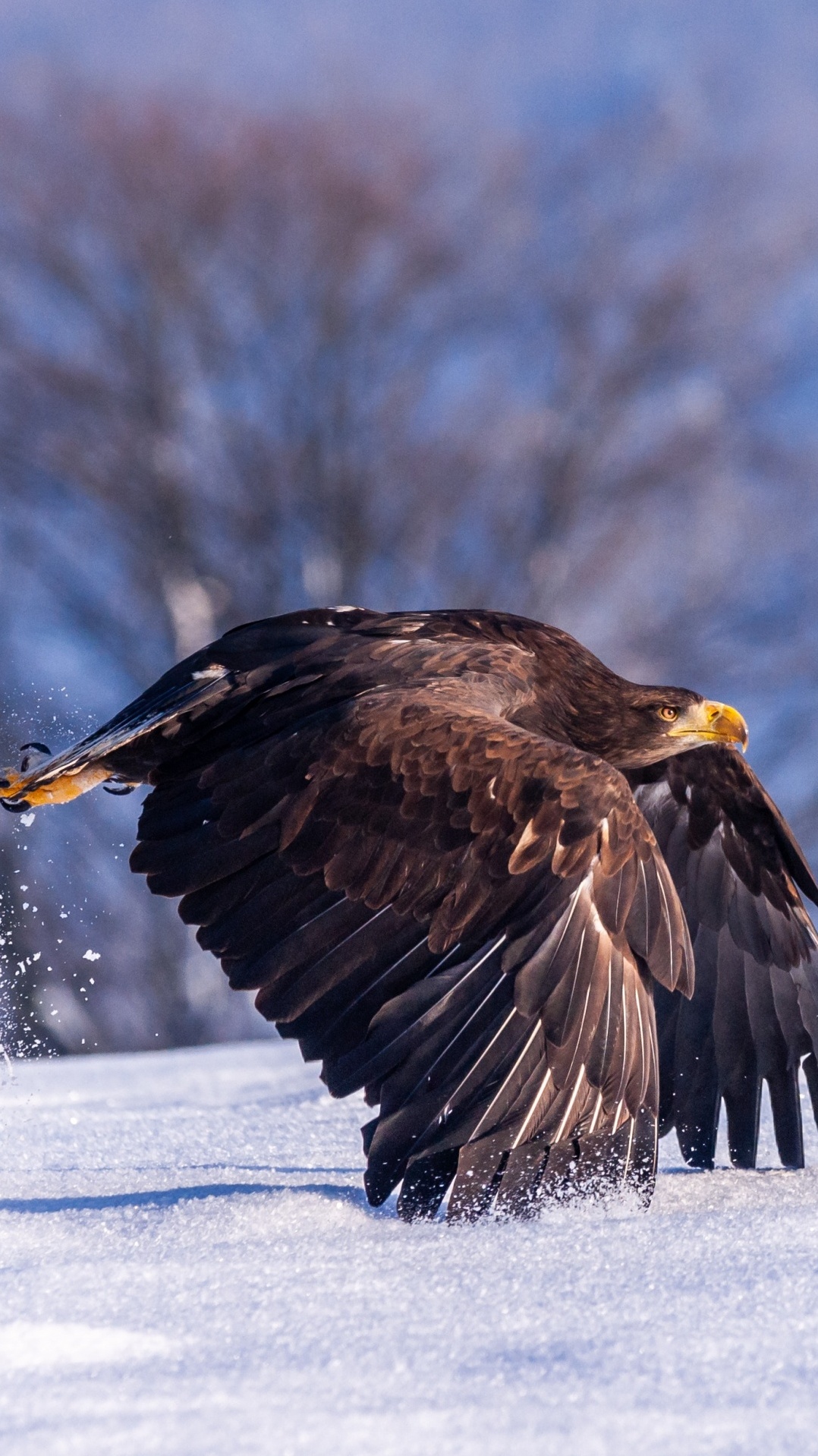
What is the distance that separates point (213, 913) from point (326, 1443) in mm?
1495

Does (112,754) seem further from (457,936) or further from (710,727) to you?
(710,727)

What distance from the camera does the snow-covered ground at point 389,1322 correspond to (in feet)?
4.92

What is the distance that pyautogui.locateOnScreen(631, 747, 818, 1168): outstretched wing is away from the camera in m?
3.55

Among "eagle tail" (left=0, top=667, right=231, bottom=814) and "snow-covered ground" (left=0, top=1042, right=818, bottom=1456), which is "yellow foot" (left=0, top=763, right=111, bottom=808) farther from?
"snow-covered ground" (left=0, top=1042, right=818, bottom=1456)

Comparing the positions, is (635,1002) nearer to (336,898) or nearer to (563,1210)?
(563,1210)

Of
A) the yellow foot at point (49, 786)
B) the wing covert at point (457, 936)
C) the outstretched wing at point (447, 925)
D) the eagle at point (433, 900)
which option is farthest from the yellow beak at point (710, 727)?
the yellow foot at point (49, 786)

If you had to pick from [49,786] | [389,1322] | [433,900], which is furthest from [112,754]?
[389,1322]

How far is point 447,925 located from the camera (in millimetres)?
2711

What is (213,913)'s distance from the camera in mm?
2906

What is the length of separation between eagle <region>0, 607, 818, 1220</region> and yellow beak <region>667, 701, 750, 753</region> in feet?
1.68

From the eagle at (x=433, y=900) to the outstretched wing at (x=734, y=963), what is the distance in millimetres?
18

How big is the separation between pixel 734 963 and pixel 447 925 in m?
1.27

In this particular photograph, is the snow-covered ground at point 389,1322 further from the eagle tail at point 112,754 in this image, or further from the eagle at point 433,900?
the eagle tail at point 112,754

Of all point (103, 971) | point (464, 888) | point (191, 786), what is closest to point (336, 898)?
point (464, 888)
